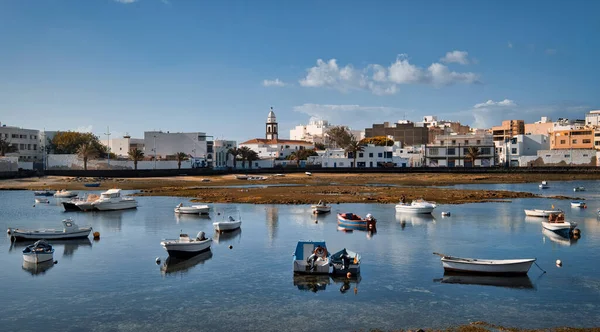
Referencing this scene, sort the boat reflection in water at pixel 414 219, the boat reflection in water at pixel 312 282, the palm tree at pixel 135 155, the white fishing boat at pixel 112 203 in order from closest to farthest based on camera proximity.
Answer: the boat reflection in water at pixel 312 282
the boat reflection in water at pixel 414 219
the white fishing boat at pixel 112 203
the palm tree at pixel 135 155

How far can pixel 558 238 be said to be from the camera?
4375 centimetres

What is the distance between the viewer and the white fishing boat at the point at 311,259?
31547 mm

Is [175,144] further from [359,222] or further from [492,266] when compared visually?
[492,266]

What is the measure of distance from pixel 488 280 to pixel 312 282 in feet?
32.1

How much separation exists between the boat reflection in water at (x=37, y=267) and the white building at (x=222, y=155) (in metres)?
124

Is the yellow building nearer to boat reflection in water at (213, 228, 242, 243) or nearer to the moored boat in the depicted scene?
the moored boat

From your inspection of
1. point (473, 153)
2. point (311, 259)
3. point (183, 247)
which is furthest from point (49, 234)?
point (473, 153)

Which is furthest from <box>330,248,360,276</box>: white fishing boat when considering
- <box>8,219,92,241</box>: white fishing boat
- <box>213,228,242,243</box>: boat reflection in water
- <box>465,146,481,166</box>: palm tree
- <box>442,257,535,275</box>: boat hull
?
<box>465,146,481,166</box>: palm tree

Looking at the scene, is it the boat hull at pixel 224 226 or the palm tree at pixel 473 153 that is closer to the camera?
the boat hull at pixel 224 226

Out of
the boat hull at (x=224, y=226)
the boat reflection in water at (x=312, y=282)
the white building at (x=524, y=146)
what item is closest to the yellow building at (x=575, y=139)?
the white building at (x=524, y=146)

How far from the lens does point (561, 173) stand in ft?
448

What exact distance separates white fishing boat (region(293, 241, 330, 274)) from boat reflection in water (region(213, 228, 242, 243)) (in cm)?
1196

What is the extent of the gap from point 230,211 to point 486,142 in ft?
353

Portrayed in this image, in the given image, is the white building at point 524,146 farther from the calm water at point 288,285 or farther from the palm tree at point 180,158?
the calm water at point 288,285
